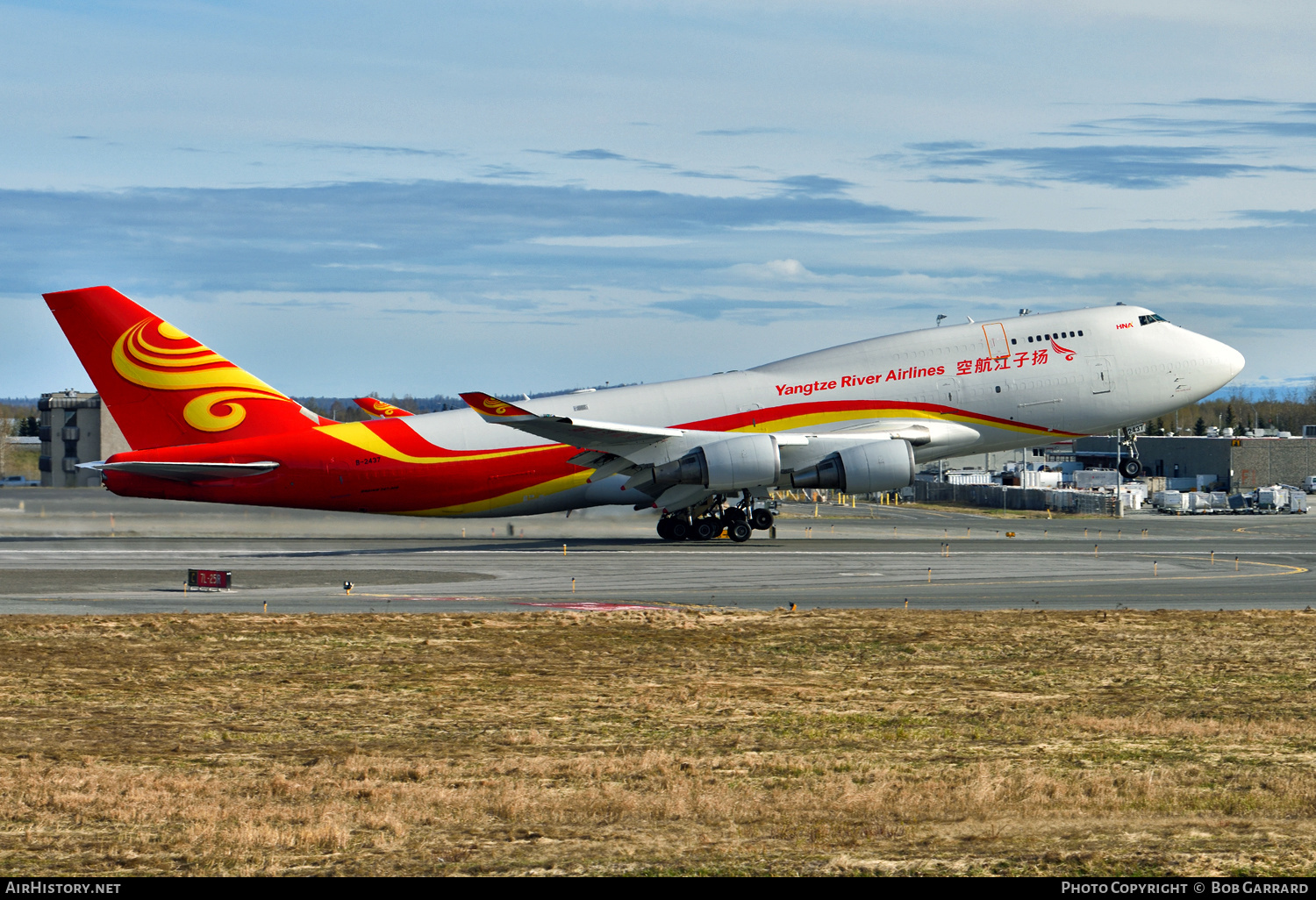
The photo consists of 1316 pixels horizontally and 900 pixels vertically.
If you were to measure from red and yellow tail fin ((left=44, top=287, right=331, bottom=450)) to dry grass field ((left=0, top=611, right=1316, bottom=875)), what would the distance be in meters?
17.3

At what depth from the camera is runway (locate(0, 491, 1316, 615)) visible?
33.8 m

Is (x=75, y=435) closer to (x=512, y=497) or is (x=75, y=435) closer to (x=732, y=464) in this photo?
(x=512, y=497)

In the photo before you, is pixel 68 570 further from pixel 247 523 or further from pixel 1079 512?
pixel 1079 512

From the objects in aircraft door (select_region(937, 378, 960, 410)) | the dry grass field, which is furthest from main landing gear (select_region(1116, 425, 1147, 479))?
the dry grass field

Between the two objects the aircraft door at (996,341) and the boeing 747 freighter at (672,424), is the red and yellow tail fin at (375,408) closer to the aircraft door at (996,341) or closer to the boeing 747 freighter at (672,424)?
the boeing 747 freighter at (672,424)

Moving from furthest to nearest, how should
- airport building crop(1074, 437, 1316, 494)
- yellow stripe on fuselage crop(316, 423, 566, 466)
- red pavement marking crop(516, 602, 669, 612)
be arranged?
1. airport building crop(1074, 437, 1316, 494)
2. yellow stripe on fuselage crop(316, 423, 566, 466)
3. red pavement marking crop(516, 602, 669, 612)

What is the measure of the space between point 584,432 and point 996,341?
15878 millimetres

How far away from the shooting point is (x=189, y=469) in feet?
148

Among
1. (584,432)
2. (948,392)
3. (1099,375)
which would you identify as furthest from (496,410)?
(1099,375)

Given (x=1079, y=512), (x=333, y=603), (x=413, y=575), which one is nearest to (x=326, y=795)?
(x=333, y=603)

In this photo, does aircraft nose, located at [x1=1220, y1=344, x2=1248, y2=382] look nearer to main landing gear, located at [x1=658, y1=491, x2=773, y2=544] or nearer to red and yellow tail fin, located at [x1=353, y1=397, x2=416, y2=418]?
main landing gear, located at [x1=658, y1=491, x2=773, y2=544]

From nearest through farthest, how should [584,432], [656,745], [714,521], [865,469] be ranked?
[656,745] < [584,432] < [865,469] < [714,521]

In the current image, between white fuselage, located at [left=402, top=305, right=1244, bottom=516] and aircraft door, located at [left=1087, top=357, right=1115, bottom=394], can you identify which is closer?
white fuselage, located at [left=402, top=305, right=1244, bottom=516]

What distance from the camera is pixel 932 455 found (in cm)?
4906
